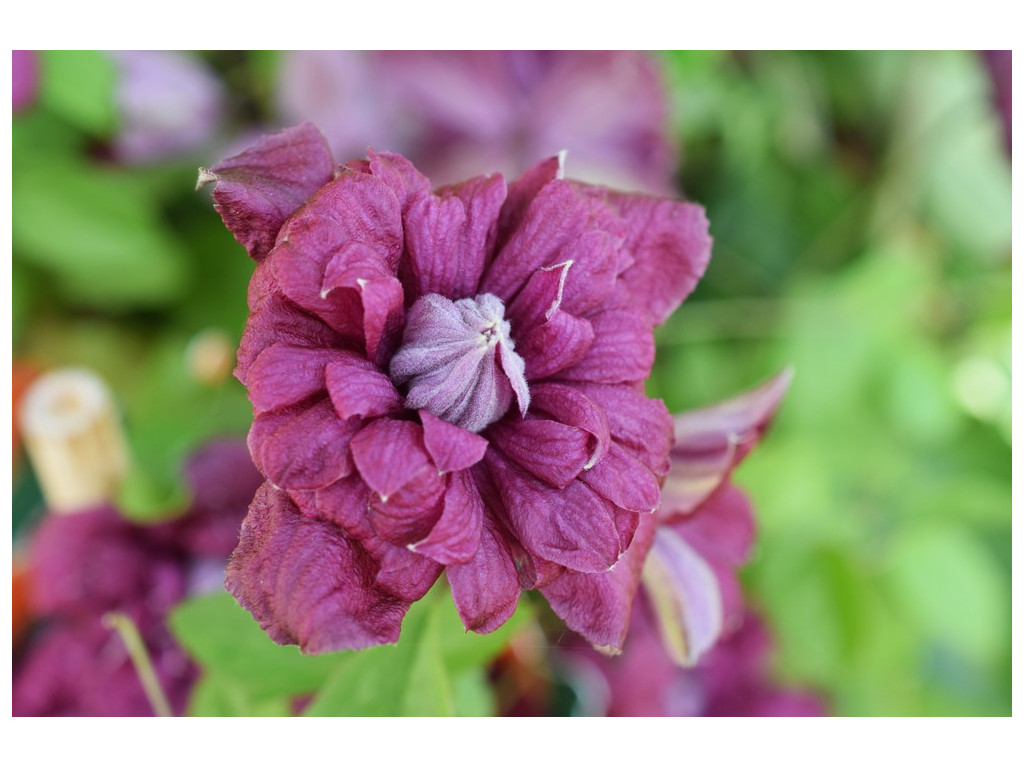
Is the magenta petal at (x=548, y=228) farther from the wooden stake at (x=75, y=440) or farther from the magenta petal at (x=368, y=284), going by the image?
the wooden stake at (x=75, y=440)

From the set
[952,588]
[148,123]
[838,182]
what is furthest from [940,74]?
[148,123]

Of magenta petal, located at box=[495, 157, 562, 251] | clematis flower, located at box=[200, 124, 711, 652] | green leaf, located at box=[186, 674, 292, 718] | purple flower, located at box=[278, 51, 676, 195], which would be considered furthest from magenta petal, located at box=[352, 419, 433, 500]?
purple flower, located at box=[278, 51, 676, 195]

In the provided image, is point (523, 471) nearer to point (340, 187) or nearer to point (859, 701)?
point (340, 187)

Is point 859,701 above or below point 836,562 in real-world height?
below

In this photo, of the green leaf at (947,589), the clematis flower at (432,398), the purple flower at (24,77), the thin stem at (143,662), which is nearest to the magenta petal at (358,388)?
the clematis flower at (432,398)

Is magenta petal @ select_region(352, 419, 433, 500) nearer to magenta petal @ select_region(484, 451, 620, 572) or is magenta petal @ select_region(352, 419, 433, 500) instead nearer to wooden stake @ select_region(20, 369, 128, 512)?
magenta petal @ select_region(484, 451, 620, 572)

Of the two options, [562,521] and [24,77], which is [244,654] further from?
[24,77]
